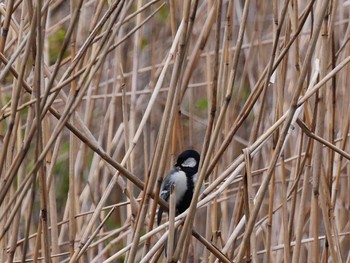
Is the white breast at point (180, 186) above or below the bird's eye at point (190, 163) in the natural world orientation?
below

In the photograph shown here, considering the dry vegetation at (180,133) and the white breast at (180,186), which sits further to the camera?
the white breast at (180,186)

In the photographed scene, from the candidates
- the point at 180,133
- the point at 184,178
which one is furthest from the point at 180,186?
the point at 180,133

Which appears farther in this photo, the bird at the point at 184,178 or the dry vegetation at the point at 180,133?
the bird at the point at 184,178

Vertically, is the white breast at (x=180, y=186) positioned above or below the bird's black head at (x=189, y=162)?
below

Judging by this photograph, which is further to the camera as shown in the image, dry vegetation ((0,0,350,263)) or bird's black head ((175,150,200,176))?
bird's black head ((175,150,200,176))

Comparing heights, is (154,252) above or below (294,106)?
below

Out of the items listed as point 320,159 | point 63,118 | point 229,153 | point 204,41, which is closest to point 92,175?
point 229,153

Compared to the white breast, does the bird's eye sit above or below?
above

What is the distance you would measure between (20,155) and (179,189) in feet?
1.80

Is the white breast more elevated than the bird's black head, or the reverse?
the bird's black head

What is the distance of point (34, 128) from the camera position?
3.53 feet

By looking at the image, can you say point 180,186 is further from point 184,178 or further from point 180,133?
point 180,133

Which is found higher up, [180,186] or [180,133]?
[180,133]

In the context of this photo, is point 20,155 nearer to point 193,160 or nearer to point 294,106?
point 294,106
